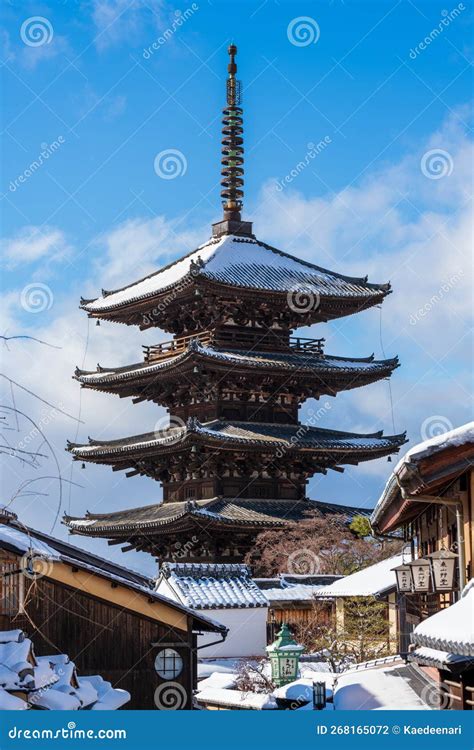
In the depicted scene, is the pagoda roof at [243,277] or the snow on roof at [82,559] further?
the pagoda roof at [243,277]

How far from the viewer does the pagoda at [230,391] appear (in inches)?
1523

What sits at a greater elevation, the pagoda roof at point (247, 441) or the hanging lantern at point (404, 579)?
the pagoda roof at point (247, 441)

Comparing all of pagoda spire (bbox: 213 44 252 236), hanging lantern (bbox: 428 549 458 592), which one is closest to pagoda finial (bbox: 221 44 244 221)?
pagoda spire (bbox: 213 44 252 236)

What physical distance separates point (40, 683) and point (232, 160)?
32.5 m

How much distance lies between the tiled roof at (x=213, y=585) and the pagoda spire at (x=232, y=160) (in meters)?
15.7

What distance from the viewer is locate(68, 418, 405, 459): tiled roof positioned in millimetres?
37812

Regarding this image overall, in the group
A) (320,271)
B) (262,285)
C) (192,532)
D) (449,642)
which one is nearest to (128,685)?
(449,642)

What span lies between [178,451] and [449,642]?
2903 centimetres

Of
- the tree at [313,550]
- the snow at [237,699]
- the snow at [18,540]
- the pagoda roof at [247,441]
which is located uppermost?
the pagoda roof at [247,441]

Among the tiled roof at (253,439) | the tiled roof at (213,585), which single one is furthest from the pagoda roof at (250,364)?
the tiled roof at (213,585)

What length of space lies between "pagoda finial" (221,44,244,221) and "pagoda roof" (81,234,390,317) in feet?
4.42

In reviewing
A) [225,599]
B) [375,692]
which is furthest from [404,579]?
[225,599]

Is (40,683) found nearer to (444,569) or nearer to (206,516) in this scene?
(444,569)

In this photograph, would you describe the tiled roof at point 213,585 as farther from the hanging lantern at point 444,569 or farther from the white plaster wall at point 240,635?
the hanging lantern at point 444,569
